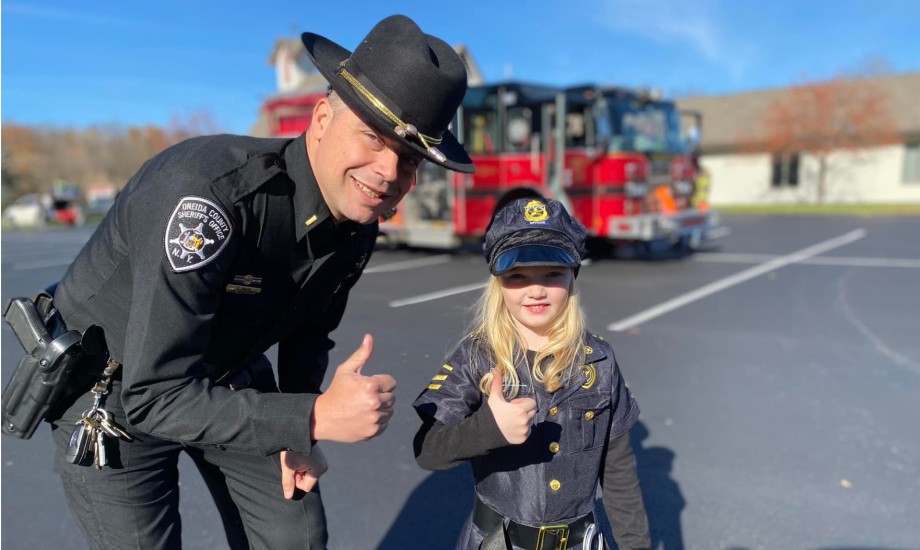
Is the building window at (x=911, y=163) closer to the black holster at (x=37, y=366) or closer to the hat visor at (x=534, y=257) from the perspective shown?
the hat visor at (x=534, y=257)

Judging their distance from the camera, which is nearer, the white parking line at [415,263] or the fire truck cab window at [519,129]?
the white parking line at [415,263]

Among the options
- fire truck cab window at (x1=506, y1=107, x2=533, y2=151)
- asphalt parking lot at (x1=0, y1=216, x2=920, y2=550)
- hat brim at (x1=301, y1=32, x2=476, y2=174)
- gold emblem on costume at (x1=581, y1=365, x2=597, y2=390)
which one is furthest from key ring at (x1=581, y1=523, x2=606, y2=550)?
fire truck cab window at (x1=506, y1=107, x2=533, y2=151)

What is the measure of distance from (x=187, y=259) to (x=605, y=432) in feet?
3.69

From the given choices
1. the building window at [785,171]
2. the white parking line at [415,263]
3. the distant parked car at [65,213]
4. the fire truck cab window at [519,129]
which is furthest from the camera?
the building window at [785,171]

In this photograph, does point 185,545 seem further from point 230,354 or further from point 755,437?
point 755,437

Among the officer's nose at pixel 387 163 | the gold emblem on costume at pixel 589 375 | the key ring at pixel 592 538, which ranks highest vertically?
the officer's nose at pixel 387 163

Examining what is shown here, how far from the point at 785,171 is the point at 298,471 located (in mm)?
31818

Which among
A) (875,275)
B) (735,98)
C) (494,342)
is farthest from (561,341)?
(735,98)

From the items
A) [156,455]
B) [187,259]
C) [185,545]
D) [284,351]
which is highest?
[187,259]

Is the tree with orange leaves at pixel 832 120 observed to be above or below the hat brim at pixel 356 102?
above

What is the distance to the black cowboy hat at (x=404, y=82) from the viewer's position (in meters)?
1.40

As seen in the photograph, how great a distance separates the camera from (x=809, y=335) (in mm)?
5066

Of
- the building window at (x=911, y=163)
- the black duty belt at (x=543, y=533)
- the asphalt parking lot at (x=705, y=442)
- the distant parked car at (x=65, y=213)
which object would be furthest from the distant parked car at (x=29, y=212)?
the building window at (x=911, y=163)

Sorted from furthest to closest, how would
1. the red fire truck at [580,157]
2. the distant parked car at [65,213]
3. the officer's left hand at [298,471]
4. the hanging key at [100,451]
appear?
the distant parked car at [65,213] → the red fire truck at [580,157] → the officer's left hand at [298,471] → the hanging key at [100,451]
